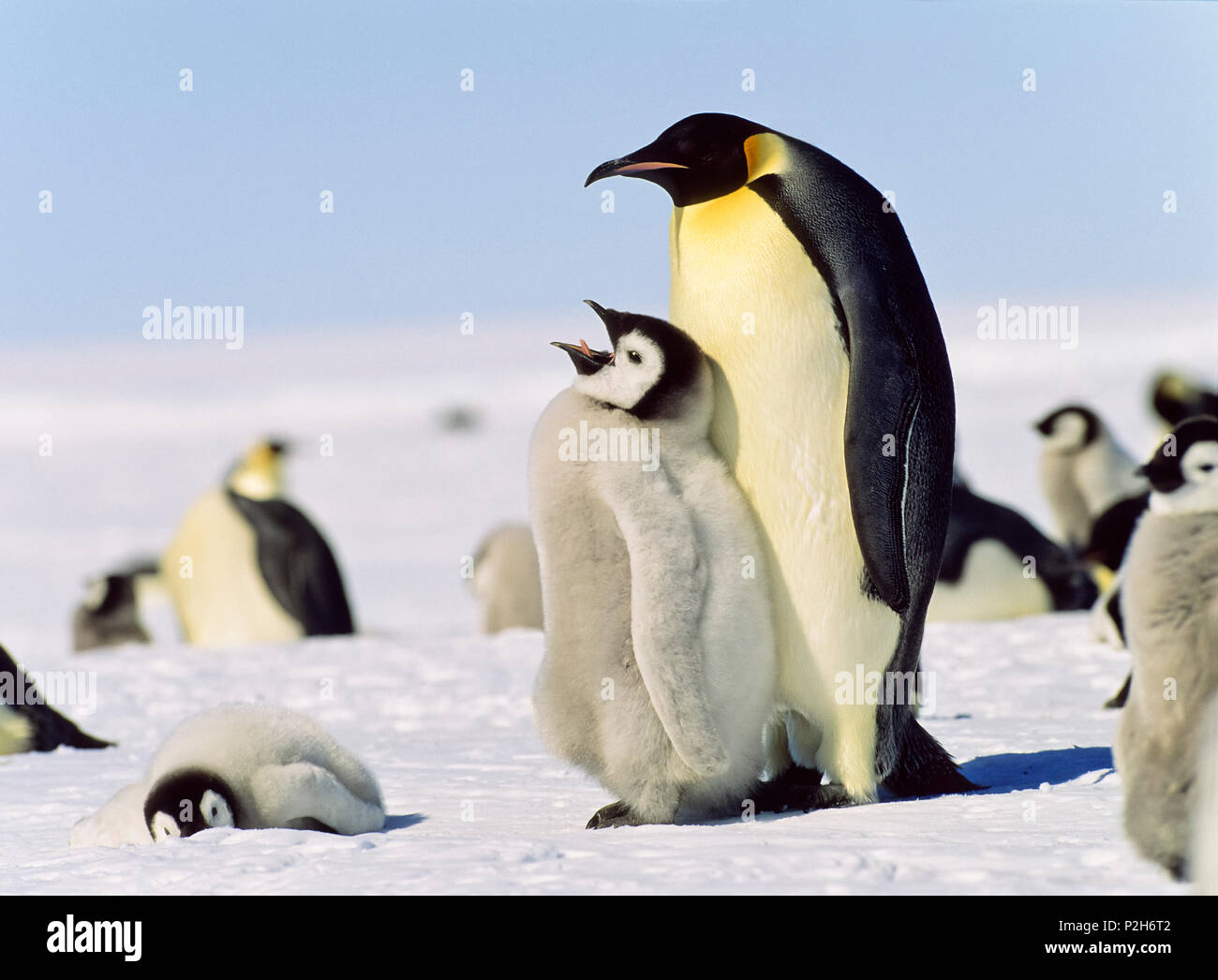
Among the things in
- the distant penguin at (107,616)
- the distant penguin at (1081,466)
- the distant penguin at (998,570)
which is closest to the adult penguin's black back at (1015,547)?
the distant penguin at (998,570)

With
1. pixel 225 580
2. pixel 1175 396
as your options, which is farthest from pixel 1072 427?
pixel 225 580

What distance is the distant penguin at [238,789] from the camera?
10.2 feet

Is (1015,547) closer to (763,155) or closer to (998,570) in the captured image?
(998,570)

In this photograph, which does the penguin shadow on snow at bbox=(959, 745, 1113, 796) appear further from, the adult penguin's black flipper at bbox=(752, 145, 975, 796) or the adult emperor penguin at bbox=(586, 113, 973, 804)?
the adult emperor penguin at bbox=(586, 113, 973, 804)

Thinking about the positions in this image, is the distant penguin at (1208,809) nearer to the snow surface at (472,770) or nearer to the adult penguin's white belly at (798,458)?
the snow surface at (472,770)

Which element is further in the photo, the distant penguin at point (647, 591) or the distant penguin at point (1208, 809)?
the distant penguin at point (647, 591)

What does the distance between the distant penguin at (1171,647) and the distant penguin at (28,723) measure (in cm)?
354

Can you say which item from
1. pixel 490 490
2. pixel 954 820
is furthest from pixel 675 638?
pixel 490 490

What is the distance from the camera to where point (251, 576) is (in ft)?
30.3

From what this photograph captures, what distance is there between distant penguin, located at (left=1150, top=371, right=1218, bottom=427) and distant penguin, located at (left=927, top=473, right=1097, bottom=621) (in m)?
2.35
